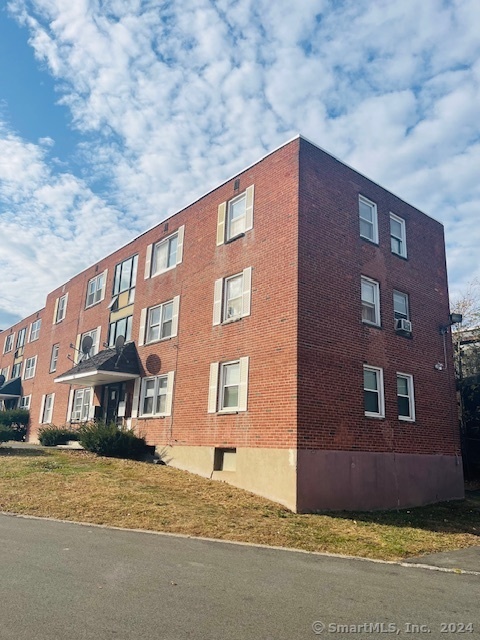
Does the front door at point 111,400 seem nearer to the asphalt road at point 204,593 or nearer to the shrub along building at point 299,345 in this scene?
the shrub along building at point 299,345

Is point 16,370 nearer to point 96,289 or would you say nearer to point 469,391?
point 96,289

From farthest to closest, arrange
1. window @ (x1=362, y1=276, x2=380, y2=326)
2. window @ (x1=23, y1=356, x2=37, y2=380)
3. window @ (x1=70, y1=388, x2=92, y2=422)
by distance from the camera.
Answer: window @ (x1=23, y1=356, x2=37, y2=380)
window @ (x1=70, y1=388, x2=92, y2=422)
window @ (x1=362, y1=276, x2=380, y2=326)

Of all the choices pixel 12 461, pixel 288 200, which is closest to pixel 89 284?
pixel 12 461

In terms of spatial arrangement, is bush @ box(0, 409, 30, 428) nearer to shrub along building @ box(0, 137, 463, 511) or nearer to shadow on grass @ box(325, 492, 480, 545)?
shrub along building @ box(0, 137, 463, 511)

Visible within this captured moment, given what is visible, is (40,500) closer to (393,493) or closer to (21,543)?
(21,543)

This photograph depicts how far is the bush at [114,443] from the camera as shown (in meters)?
17.6

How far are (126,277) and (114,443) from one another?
8222mm

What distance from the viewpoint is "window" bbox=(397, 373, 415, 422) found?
613 inches

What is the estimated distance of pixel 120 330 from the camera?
22.3 metres

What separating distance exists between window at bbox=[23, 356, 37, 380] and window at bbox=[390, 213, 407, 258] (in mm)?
24217

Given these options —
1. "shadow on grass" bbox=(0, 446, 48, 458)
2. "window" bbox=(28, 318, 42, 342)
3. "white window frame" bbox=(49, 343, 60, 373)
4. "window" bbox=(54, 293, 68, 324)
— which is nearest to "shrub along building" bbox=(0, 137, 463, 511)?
"shadow on grass" bbox=(0, 446, 48, 458)

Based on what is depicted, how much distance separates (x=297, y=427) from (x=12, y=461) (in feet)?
30.4

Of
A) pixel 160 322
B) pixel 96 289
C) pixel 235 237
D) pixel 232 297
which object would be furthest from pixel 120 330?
pixel 235 237

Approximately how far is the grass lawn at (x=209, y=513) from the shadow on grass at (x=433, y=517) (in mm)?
27
